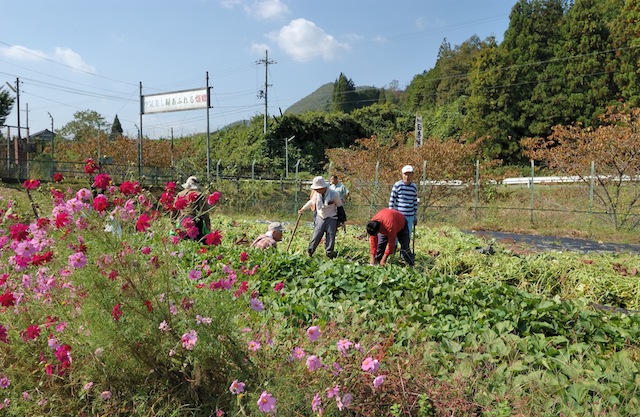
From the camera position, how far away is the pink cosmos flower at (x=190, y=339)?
2.16 m

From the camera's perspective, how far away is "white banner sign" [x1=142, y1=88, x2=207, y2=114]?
2119 centimetres

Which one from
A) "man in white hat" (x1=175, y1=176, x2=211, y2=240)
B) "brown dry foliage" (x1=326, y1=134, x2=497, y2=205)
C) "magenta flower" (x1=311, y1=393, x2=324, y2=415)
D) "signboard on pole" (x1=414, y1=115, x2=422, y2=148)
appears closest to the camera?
"magenta flower" (x1=311, y1=393, x2=324, y2=415)

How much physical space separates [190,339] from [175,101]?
21.4 meters

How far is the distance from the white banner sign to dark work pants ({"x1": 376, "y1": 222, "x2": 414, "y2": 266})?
1640 cm

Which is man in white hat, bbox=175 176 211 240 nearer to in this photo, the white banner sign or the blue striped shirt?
the blue striped shirt

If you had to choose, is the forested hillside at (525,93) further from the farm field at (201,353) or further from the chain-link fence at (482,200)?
the farm field at (201,353)

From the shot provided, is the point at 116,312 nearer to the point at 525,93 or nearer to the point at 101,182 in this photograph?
the point at 101,182

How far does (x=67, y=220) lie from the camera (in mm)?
2314

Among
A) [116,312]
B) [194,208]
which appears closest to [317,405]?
[116,312]

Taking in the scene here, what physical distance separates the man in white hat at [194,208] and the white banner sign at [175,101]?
1576 centimetres

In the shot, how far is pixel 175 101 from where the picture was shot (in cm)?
2198

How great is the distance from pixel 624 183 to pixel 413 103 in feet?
150

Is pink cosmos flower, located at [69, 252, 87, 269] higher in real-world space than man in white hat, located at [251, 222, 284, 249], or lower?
higher

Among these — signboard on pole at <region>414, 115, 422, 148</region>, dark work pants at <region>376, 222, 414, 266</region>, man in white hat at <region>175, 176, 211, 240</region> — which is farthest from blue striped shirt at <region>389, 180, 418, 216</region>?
signboard on pole at <region>414, 115, 422, 148</region>
